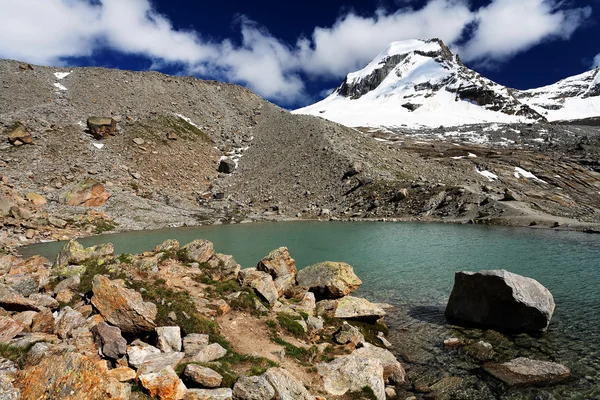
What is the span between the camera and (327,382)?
1164 centimetres

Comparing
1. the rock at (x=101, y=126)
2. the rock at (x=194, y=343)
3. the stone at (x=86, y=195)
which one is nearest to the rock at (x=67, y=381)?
the rock at (x=194, y=343)

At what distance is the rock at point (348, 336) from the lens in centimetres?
1500

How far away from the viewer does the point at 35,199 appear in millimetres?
50688

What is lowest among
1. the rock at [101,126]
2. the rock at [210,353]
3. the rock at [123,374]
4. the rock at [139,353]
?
the rock at [210,353]

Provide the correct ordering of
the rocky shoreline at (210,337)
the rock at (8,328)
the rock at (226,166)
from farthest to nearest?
the rock at (226,166) → the rock at (8,328) → the rocky shoreline at (210,337)

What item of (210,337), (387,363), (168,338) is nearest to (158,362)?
(168,338)

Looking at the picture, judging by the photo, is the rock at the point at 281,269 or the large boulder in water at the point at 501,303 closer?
the large boulder in water at the point at 501,303

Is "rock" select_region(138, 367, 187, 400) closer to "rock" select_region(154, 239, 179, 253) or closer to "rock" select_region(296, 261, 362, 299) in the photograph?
"rock" select_region(296, 261, 362, 299)

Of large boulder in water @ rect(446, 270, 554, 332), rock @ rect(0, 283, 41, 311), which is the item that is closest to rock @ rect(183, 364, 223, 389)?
rock @ rect(0, 283, 41, 311)

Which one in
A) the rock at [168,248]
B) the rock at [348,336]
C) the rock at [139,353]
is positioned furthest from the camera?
the rock at [168,248]

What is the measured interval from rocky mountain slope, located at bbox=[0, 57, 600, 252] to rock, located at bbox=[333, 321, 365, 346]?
4283 cm

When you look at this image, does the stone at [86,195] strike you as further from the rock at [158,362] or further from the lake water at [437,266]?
the rock at [158,362]

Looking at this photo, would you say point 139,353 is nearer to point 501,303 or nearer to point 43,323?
point 43,323

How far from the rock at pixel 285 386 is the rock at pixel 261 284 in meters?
7.15
